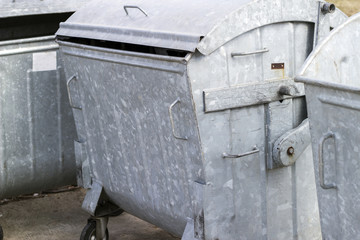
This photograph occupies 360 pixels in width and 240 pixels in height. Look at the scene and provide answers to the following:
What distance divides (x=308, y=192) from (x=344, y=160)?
104 cm

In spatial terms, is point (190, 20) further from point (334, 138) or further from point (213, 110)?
point (334, 138)

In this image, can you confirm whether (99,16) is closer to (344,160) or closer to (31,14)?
(31,14)

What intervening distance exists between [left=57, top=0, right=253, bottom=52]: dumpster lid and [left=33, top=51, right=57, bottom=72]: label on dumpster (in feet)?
1.09

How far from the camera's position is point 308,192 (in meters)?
3.72

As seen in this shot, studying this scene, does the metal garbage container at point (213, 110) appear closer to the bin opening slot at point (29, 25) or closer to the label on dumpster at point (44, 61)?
the label on dumpster at point (44, 61)

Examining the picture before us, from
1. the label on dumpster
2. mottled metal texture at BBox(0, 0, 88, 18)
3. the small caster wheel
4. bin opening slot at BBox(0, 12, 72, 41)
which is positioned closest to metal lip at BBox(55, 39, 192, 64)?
the label on dumpster

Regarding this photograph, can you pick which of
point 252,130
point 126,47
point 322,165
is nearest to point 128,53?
point 126,47

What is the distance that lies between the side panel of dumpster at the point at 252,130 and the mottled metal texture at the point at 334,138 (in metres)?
0.50

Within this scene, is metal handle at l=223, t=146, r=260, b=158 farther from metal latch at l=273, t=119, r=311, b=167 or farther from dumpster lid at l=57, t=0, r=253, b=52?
dumpster lid at l=57, t=0, r=253, b=52

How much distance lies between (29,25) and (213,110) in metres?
2.26

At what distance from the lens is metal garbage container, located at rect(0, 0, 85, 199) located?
446 cm

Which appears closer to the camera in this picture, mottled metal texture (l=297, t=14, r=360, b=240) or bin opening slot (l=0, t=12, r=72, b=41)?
mottled metal texture (l=297, t=14, r=360, b=240)

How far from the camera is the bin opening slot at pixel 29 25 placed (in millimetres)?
5027

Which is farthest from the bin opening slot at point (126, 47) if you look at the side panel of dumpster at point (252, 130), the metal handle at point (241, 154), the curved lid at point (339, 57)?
the curved lid at point (339, 57)
